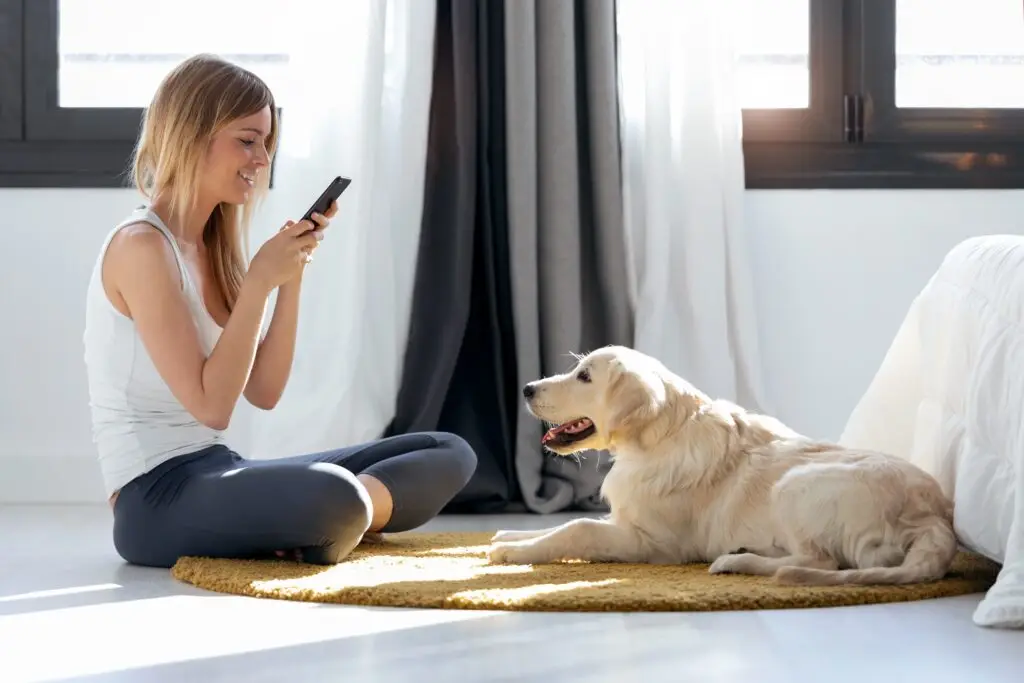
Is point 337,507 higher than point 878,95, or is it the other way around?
point 878,95

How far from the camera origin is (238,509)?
2.28 m

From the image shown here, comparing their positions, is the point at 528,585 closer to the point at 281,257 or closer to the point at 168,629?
the point at 168,629

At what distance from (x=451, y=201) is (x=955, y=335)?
1580 millimetres

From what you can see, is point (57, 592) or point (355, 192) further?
point (355, 192)

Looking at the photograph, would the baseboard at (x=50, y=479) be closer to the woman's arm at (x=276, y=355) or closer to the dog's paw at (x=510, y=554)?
the woman's arm at (x=276, y=355)

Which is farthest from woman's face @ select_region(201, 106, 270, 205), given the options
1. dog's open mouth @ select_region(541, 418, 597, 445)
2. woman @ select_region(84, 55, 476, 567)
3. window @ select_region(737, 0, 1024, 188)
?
window @ select_region(737, 0, 1024, 188)

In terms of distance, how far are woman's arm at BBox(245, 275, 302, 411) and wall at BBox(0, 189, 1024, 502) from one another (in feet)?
4.25

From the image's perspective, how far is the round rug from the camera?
6.64 ft

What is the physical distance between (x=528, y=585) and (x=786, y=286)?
1869mm

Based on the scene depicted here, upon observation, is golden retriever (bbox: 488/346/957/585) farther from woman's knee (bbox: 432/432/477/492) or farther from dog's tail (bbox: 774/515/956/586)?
woman's knee (bbox: 432/432/477/492)

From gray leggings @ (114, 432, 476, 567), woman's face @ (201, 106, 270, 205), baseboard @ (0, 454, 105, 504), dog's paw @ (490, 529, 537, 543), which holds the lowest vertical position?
baseboard @ (0, 454, 105, 504)

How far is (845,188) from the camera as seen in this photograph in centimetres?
377

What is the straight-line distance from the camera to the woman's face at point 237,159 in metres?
2.44

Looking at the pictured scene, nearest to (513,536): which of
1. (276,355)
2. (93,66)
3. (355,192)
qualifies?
(276,355)
